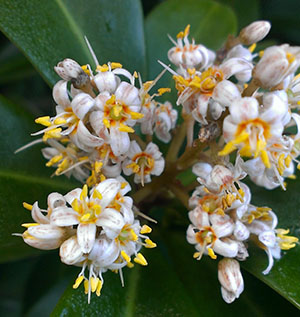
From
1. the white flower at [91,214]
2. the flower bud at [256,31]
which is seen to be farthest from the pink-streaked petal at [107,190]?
the flower bud at [256,31]

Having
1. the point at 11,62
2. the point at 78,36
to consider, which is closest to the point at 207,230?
the point at 78,36

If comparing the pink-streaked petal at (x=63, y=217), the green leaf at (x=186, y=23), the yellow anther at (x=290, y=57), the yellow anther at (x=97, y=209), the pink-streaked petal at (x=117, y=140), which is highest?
the yellow anther at (x=290, y=57)

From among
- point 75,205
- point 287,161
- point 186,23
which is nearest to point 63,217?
point 75,205

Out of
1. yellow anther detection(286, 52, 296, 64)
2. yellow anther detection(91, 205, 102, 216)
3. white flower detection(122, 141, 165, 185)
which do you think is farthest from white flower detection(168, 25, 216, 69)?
yellow anther detection(91, 205, 102, 216)

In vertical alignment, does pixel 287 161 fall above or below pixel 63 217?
below

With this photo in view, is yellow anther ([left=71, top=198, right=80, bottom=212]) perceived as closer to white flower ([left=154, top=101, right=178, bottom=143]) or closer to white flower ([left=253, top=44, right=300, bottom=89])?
white flower ([left=154, top=101, right=178, bottom=143])

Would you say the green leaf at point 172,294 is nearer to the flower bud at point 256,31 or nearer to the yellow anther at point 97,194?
the yellow anther at point 97,194

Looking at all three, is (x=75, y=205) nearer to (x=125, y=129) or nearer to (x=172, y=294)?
(x=125, y=129)
